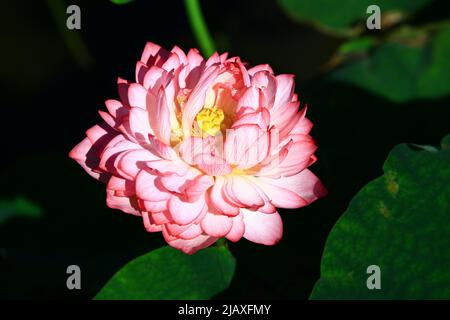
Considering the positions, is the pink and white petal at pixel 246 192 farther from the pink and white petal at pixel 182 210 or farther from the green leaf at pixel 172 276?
the green leaf at pixel 172 276

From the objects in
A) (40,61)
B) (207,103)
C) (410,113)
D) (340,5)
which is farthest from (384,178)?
(40,61)


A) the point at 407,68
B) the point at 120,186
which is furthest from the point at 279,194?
the point at 407,68

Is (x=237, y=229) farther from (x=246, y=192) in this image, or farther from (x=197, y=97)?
(x=197, y=97)

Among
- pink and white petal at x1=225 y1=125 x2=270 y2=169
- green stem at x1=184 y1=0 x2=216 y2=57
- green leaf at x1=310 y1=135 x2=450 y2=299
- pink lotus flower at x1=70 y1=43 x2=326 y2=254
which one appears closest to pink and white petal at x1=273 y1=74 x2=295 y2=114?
pink lotus flower at x1=70 y1=43 x2=326 y2=254

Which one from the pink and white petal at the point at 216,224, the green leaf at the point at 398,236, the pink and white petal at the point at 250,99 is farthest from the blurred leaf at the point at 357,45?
the pink and white petal at the point at 216,224

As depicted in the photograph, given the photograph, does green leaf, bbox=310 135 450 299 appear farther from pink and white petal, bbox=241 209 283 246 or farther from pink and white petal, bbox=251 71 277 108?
pink and white petal, bbox=251 71 277 108

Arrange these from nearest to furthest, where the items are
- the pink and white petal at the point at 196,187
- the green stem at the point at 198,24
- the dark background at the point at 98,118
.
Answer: the pink and white petal at the point at 196,187 < the dark background at the point at 98,118 < the green stem at the point at 198,24
